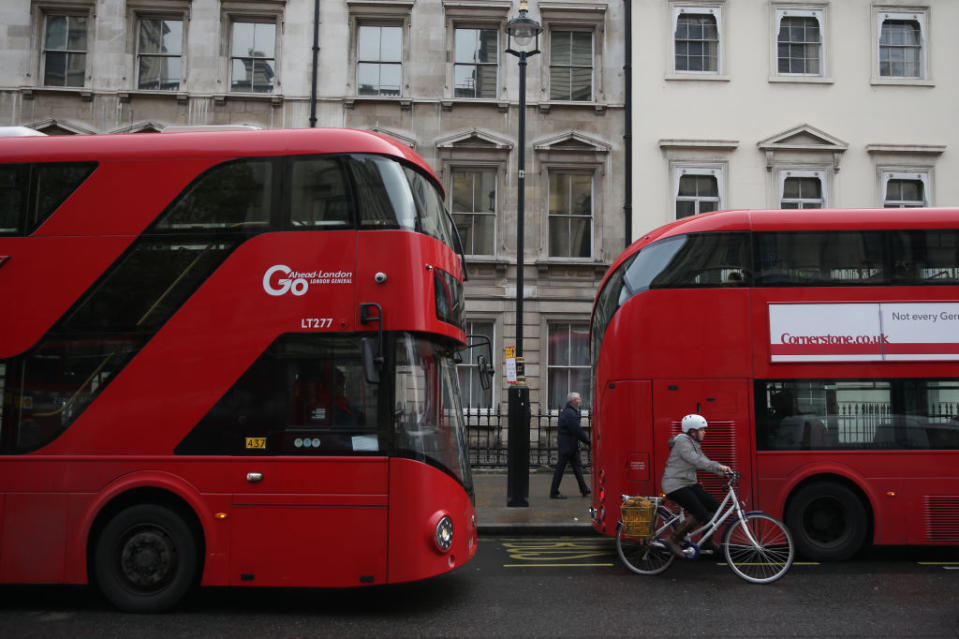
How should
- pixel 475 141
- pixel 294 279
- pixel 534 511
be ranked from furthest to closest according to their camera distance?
pixel 475 141, pixel 534 511, pixel 294 279

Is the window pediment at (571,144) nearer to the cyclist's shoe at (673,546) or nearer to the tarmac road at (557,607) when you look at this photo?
the tarmac road at (557,607)

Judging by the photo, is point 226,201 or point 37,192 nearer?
point 226,201

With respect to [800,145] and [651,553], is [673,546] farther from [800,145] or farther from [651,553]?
[800,145]

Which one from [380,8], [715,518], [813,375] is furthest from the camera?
[380,8]

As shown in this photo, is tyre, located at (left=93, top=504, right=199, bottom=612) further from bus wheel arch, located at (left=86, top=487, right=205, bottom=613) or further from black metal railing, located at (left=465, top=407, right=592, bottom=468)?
black metal railing, located at (left=465, top=407, right=592, bottom=468)

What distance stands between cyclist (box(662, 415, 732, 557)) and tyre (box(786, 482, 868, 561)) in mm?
1604

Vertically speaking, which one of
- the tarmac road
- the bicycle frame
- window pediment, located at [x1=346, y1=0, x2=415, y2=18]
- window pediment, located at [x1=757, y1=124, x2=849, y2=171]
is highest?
window pediment, located at [x1=346, y1=0, x2=415, y2=18]

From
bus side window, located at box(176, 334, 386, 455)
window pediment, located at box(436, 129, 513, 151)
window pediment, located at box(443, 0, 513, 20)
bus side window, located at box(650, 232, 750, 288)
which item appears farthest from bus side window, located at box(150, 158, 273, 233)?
window pediment, located at box(443, 0, 513, 20)

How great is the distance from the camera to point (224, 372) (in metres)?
7.05

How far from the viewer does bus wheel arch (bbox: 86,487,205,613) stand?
6.92 metres

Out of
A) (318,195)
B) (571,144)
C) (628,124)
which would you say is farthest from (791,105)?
(318,195)

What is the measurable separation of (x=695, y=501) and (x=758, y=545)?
27.9 inches

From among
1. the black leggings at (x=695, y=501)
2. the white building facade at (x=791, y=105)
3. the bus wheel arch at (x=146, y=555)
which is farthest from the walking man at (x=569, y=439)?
the bus wheel arch at (x=146, y=555)

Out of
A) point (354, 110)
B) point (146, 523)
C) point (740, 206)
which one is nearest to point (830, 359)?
point (146, 523)
